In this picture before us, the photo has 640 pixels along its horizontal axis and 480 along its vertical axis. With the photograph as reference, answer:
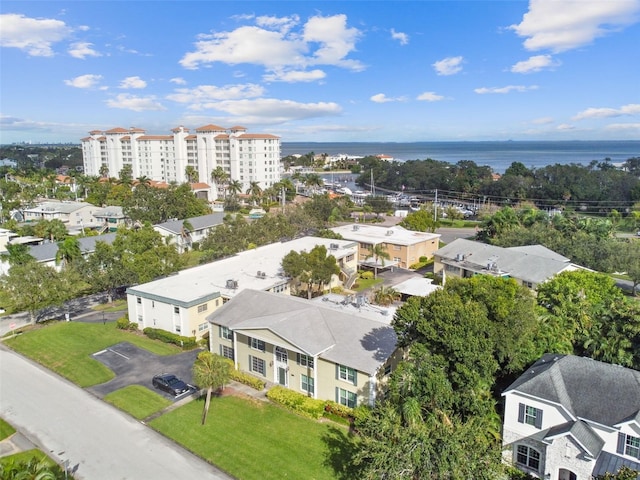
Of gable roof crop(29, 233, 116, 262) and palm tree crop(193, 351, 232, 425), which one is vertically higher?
gable roof crop(29, 233, 116, 262)

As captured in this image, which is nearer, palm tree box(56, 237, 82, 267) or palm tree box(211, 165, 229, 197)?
palm tree box(56, 237, 82, 267)

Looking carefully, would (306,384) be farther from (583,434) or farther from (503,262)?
(503,262)

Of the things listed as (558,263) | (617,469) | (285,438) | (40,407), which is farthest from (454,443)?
(558,263)

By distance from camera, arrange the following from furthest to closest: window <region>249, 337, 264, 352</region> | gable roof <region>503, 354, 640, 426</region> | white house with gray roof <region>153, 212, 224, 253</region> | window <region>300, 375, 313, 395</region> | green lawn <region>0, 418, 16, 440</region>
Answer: white house with gray roof <region>153, 212, 224, 253</region> < window <region>249, 337, 264, 352</region> < window <region>300, 375, 313, 395</region> < green lawn <region>0, 418, 16, 440</region> < gable roof <region>503, 354, 640, 426</region>

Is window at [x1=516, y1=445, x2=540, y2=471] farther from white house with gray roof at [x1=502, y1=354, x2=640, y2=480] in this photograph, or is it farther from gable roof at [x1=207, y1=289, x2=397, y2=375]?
gable roof at [x1=207, y1=289, x2=397, y2=375]

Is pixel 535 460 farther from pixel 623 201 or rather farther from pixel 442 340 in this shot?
pixel 623 201

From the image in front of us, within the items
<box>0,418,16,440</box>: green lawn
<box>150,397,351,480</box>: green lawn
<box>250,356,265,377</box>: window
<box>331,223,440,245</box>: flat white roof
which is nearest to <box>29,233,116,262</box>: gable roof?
<box>0,418,16,440</box>: green lawn

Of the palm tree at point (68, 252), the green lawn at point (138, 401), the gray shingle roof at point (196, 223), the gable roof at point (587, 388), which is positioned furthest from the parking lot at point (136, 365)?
the gray shingle roof at point (196, 223)
